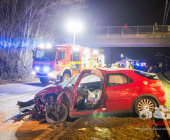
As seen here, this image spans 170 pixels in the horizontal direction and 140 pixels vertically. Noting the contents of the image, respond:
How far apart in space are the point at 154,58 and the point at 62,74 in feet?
348

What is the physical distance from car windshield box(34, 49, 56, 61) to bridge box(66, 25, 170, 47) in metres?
16.4

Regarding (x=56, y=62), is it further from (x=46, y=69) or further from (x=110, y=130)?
(x=110, y=130)

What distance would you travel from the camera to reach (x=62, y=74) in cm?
1245

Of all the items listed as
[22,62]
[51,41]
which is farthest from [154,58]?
[22,62]

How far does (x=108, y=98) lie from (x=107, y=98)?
0.03 meters

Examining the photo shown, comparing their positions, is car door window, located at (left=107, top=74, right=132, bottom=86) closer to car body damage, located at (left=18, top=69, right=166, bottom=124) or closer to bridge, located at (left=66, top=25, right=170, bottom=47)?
car body damage, located at (left=18, top=69, right=166, bottom=124)

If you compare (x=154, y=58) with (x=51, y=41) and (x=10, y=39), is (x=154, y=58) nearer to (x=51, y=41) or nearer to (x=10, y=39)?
(x=51, y=41)

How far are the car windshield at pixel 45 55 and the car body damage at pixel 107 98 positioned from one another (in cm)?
709

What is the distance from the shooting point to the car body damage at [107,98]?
5.11 m

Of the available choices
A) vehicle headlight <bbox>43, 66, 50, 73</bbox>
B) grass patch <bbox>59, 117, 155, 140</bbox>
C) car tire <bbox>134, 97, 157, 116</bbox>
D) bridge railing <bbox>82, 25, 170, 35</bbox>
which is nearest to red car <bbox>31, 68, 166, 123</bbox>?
car tire <bbox>134, 97, 157, 116</bbox>

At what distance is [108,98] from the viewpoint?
5.16 meters

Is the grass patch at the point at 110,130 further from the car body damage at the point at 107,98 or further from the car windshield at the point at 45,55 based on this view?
the car windshield at the point at 45,55

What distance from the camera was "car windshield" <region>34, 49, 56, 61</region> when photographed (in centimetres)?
1224

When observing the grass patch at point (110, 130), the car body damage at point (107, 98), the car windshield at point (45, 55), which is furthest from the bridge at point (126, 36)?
the grass patch at point (110, 130)
